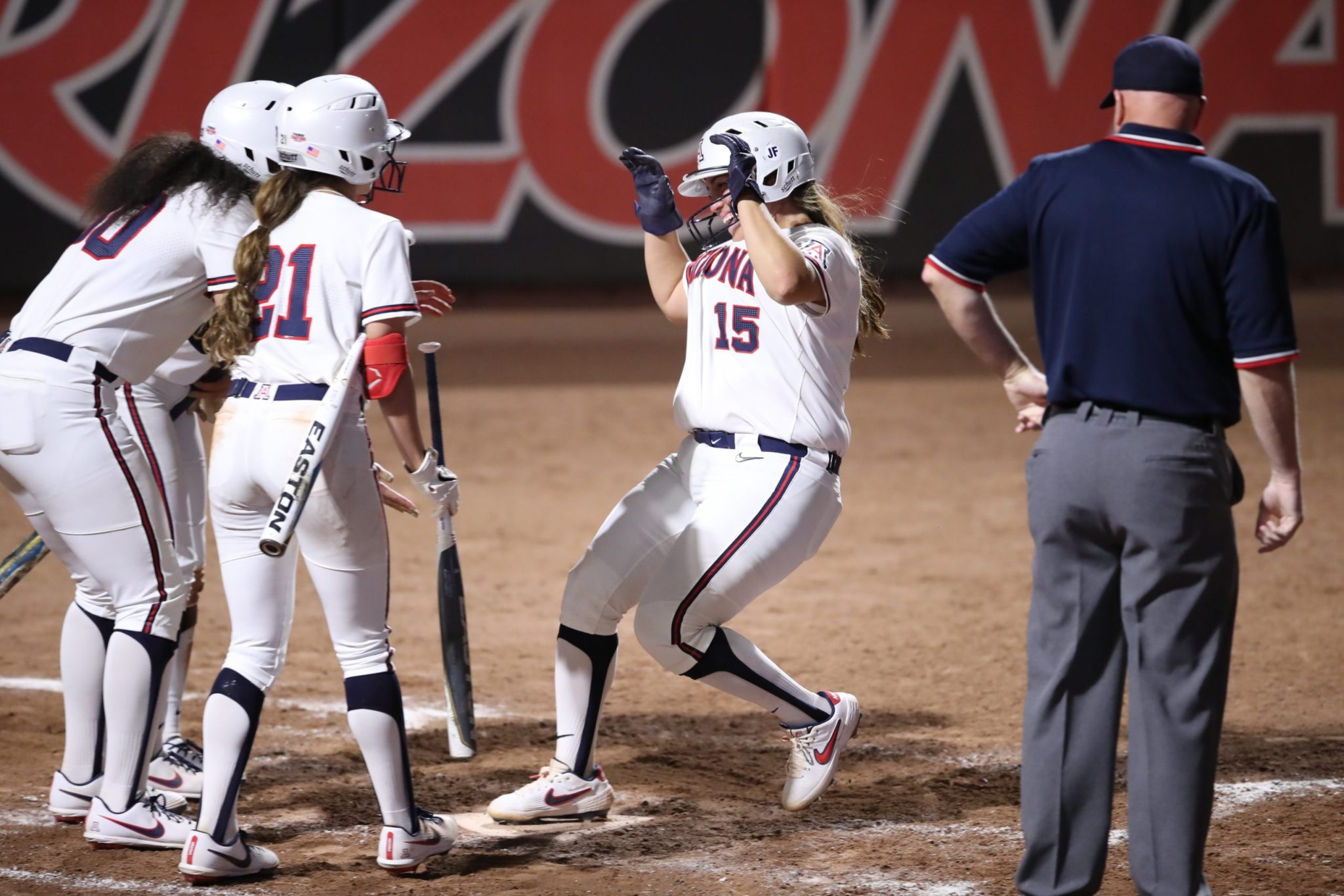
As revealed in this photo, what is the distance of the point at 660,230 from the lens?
14.8 ft

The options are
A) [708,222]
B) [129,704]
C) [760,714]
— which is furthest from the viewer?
[760,714]

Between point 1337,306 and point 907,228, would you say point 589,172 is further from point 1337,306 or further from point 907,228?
point 1337,306

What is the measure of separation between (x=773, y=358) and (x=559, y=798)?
54.8 inches

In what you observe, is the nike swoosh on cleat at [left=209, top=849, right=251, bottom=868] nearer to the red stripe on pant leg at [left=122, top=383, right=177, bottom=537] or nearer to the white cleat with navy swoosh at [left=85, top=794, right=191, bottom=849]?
the white cleat with navy swoosh at [left=85, top=794, right=191, bottom=849]

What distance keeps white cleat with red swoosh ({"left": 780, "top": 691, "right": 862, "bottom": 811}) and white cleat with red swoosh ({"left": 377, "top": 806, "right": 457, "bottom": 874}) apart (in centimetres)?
104

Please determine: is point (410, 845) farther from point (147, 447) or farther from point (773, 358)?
point (773, 358)

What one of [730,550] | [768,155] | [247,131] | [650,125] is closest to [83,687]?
[247,131]

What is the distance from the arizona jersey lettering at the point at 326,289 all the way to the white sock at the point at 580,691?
1142 millimetres

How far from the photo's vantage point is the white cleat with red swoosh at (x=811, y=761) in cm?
431

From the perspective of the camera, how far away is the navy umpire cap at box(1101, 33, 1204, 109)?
10.2ft

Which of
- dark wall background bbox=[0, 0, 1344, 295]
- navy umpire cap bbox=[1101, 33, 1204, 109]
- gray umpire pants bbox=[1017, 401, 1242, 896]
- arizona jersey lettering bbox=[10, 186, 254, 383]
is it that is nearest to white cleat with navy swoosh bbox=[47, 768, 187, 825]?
arizona jersey lettering bbox=[10, 186, 254, 383]

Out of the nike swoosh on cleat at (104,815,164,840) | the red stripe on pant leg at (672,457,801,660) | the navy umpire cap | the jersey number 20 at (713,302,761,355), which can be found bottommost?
the nike swoosh on cleat at (104,815,164,840)

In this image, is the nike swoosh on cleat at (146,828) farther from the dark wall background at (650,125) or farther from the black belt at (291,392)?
the dark wall background at (650,125)

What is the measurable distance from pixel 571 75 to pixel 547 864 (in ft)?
41.6
